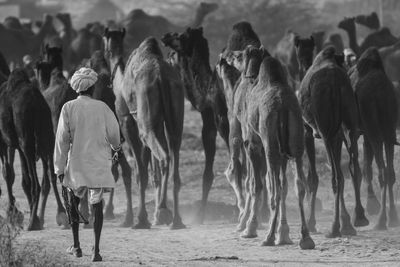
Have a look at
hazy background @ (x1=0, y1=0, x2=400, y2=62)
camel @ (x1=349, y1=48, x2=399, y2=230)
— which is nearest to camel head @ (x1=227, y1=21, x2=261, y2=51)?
camel @ (x1=349, y1=48, x2=399, y2=230)

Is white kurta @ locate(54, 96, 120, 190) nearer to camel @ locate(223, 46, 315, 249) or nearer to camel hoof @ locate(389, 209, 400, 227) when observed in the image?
camel @ locate(223, 46, 315, 249)

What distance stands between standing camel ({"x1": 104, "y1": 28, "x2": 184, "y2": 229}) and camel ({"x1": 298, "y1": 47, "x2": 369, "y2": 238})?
158 cm

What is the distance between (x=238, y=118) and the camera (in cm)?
1363

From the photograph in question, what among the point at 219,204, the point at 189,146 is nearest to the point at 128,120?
the point at 219,204

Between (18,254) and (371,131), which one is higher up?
(371,131)

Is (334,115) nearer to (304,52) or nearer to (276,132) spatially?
(276,132)

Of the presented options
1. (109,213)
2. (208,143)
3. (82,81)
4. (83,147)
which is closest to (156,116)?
(208,143)

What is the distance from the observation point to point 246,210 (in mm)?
13617

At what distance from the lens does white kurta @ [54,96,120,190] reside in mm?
10820

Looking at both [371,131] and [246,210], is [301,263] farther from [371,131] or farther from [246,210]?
[371,131]

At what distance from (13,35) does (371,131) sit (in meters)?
26.3

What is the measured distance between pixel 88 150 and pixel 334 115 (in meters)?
3.35

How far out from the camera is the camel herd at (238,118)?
40.4 ft

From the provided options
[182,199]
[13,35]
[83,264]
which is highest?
[13,35]
